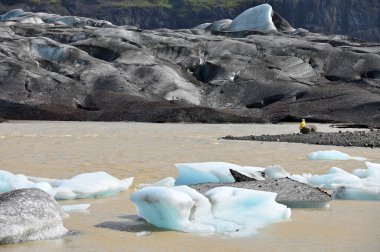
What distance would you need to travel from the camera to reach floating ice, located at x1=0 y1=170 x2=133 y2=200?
10.5 metres

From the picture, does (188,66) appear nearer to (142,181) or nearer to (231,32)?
(231,32)

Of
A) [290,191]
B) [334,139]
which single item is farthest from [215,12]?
[290,191]

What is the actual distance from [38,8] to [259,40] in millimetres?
83459

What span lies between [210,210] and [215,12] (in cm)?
13691

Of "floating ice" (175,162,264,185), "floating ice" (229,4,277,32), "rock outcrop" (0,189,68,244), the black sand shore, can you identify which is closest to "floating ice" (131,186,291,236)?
"rock outcrop" (0,189,68,244)

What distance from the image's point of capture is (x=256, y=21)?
7500cm

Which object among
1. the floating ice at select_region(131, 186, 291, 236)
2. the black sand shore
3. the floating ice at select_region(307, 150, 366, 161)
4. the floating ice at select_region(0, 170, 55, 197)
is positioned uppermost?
the floating ice at select_region(131, 186, 291, 236)

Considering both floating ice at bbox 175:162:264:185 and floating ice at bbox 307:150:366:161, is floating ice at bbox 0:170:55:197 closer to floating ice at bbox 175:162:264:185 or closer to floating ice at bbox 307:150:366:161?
floating ice at bbox 175:162:264:185

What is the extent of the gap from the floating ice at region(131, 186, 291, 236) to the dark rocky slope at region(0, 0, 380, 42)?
126 m

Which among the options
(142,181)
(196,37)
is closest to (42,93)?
(196,37)

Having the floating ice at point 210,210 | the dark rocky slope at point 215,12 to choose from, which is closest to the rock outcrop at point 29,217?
the floating ice at point 210,210

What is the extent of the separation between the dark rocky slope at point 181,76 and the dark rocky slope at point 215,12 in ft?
223

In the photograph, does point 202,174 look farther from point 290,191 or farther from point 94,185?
point 290,191

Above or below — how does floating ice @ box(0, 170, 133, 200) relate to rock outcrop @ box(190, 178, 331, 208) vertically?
below
